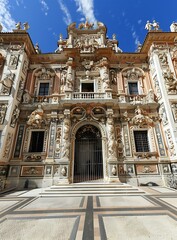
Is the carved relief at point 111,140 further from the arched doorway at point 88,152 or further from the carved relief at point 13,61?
the carved relief at point 13,61

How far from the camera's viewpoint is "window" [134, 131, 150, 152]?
9.61 m

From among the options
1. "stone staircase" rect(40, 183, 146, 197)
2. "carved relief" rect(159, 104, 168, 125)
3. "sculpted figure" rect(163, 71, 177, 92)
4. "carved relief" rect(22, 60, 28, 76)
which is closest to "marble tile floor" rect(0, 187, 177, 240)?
"stone staircase" rect(40, 183, 146, 197)

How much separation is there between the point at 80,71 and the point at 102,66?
6.79 feet

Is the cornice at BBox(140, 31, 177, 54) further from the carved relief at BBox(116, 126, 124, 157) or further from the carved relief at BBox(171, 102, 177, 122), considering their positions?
the carved relief at BBox(116, 126, 124, 157)

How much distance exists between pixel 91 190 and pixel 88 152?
3728 mm

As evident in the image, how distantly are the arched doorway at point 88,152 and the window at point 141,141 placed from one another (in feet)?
8.96

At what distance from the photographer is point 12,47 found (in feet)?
37.4

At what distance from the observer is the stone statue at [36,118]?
977 cm

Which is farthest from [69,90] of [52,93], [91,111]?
[91,111]

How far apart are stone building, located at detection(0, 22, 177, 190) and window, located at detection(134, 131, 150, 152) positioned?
0.07 metres

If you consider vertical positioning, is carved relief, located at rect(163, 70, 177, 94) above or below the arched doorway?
above

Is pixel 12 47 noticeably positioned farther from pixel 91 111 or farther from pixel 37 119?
pixel 91 111

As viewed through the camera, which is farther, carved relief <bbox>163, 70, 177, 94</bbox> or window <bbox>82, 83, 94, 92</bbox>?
window <bbox>82, 83, 94, 92</bbox>

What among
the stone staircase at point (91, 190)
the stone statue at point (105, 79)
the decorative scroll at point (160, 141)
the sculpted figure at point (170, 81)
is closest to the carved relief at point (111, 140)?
the stone staircase at point (91, 190)
